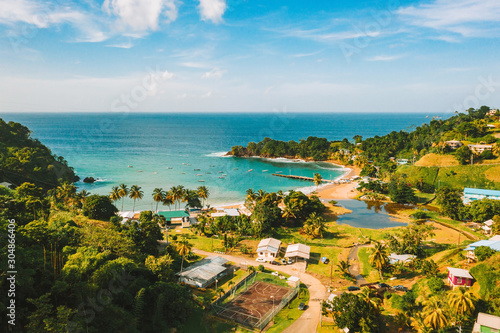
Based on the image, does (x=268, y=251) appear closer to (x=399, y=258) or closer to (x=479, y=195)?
(x=399, y=258)

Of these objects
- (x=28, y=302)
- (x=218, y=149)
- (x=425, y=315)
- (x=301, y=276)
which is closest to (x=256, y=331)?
(x=301, y=276)

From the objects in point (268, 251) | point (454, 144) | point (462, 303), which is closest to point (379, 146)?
point (454, 144)

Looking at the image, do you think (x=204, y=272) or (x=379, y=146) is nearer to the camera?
(x=204, y=272)

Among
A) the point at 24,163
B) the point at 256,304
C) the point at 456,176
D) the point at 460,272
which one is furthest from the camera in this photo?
the point at 456,176

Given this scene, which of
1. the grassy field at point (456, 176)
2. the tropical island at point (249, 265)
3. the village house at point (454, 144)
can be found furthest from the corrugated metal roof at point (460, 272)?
the village house at point (454, 144)

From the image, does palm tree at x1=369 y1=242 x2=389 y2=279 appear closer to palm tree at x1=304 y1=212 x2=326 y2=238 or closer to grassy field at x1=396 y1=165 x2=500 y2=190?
palm tree at x1=304 y1=212 x2=326 y2=238

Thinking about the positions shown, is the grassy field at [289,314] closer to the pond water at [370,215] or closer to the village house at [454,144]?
the pond water at [370,215]
